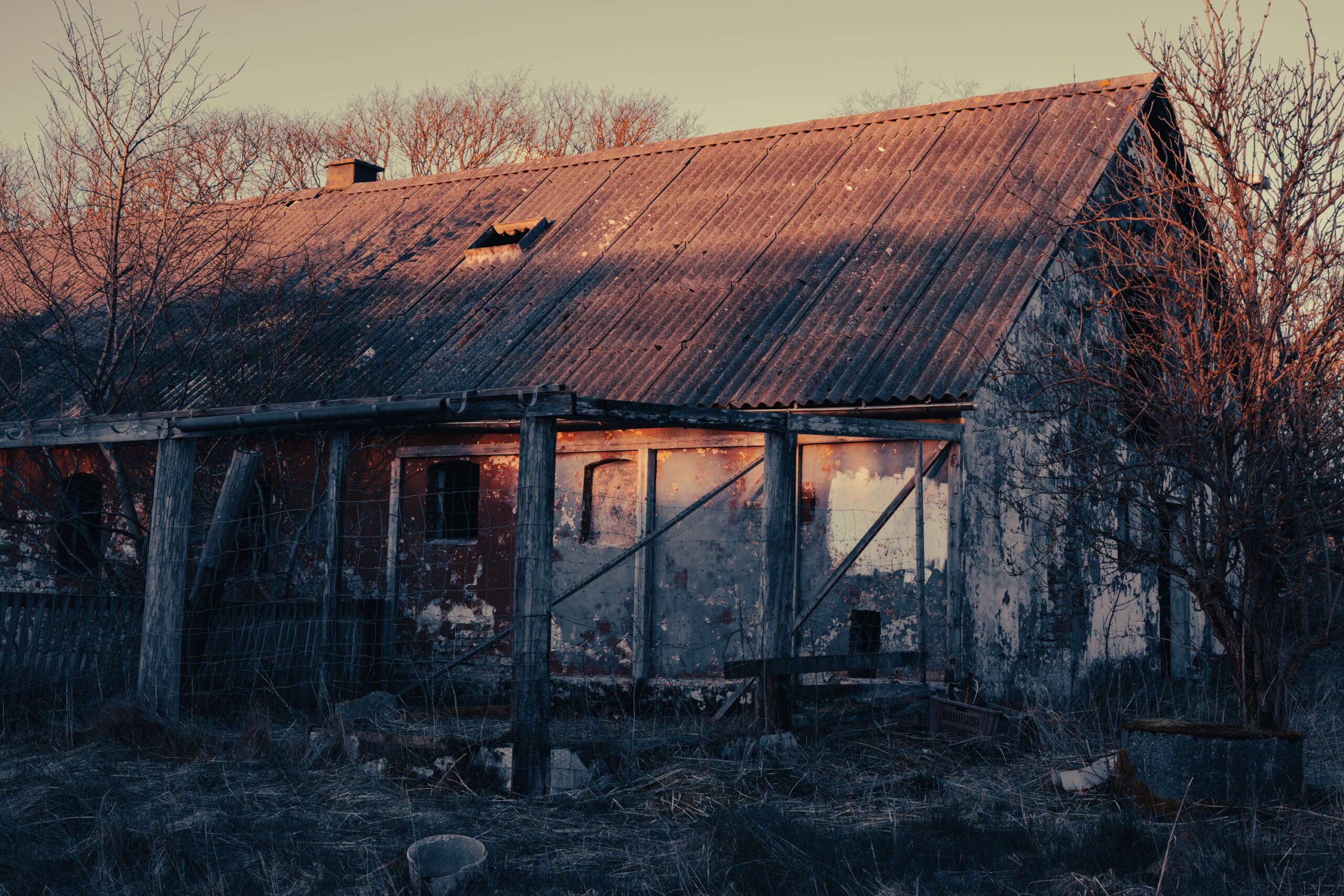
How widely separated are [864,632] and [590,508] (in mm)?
2980

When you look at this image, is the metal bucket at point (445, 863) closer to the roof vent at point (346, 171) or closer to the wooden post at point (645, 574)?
the wooden post at point (645, 574)

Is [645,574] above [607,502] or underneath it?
underneath

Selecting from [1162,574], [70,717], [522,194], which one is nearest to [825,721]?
[70,717]

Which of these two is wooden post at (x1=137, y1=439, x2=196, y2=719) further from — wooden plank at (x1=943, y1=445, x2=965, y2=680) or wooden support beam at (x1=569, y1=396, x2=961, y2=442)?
wooden plank at (x1=943, y1=445, x2=965, y2=680)

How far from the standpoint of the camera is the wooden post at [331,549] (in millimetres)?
11000

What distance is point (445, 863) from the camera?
5.48 m

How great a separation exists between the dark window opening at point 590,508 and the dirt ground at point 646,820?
3.63 metres

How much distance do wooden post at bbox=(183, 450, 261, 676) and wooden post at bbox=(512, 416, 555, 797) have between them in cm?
291

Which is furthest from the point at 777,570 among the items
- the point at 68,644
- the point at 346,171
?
the point at 346,171

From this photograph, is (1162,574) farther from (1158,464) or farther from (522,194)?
(522,194)

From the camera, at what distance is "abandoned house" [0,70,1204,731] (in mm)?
10273

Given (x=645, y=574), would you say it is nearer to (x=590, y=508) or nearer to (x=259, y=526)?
(x=590, y=508)

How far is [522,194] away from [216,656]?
8841mm

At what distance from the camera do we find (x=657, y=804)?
670 cm
